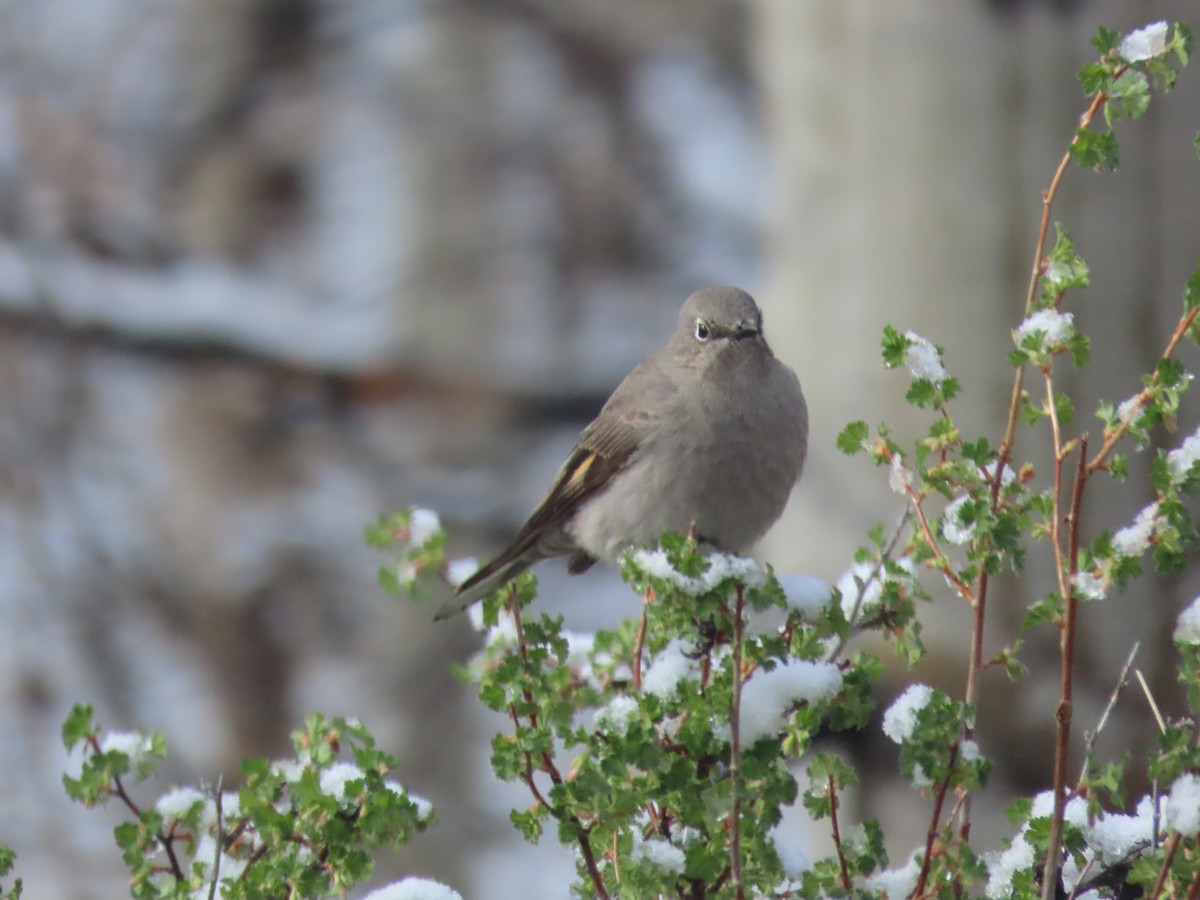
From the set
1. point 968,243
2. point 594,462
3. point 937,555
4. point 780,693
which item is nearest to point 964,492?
point 937,555

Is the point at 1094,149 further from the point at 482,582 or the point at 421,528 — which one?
the point at 482,582

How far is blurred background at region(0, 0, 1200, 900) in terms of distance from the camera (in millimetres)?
7840

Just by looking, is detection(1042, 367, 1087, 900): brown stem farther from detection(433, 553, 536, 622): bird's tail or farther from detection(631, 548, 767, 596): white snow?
detection(433, 553, 536, 622): bird's tail

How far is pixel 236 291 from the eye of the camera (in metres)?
8.41

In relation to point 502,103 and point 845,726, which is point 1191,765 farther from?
point 502,103

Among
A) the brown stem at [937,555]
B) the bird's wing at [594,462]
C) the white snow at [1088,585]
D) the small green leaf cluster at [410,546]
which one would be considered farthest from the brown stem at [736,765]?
the bird's wing at [594,462]

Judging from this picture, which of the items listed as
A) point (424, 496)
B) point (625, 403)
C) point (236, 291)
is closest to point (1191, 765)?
point (625, 403)

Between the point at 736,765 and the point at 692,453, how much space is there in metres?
1.69

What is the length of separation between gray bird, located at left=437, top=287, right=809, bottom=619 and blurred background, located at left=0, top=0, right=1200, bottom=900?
12.0 feet

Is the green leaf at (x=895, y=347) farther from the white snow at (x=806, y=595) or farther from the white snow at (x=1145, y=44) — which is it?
the white snow at (x=1145, y=44)

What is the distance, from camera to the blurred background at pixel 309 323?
7.84 metres

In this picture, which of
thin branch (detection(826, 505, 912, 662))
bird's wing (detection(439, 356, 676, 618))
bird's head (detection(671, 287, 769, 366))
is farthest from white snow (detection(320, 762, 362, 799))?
bird's head (detection(671, 287, 769, 366))

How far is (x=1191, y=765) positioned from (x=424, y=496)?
260 inches

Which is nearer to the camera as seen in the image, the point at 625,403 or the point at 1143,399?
the point at 1143,399
